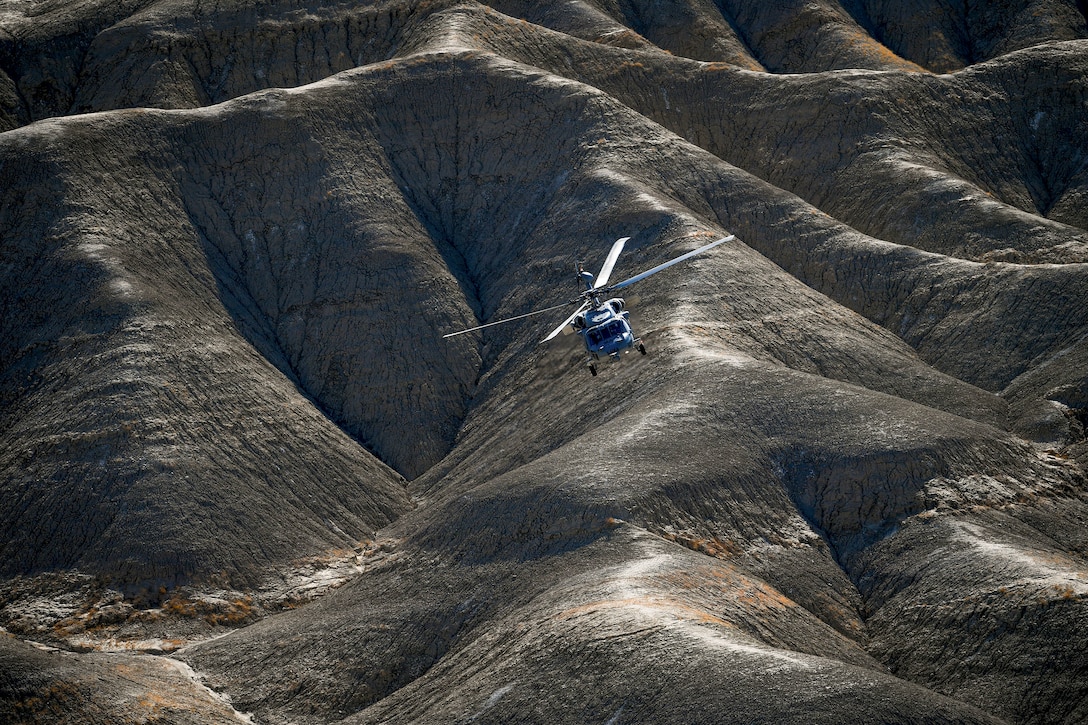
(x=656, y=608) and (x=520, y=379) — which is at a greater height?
(x=520, y=379)

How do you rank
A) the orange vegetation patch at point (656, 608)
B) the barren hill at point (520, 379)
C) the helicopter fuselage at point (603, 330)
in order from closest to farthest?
the orange vegetation patch at point (656, 608) → the barren hill at point (520, 379) → the helicopter fuselage at point (603, 330)

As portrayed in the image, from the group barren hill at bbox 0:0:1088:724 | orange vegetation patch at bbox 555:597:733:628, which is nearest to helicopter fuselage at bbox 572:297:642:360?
barren hill at bbox 0:0:1088:724

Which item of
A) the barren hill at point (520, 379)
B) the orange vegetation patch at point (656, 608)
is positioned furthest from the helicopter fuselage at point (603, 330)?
the orange vegetation patch at point (656, 608)

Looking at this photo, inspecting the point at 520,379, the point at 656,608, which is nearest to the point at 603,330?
the point at 656,608

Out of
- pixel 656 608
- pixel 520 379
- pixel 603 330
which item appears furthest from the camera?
pixel 520 379

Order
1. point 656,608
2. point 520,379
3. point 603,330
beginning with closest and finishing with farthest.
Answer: point 656,608 → point 603,330 → point 520,379

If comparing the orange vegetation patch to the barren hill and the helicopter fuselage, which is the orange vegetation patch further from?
the helicopter fuselage

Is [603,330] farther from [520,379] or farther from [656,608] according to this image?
[520,379]

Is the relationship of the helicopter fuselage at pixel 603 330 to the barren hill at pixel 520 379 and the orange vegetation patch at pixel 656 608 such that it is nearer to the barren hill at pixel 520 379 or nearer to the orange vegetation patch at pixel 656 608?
the barren hill at pixel 520 379

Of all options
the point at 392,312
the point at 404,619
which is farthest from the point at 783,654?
the point at 392,312
